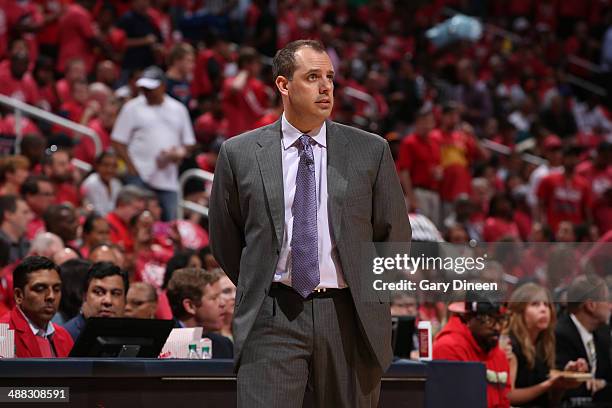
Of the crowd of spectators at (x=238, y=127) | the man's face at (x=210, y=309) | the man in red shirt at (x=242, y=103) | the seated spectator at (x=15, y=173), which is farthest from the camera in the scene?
the man in red shirt at (x=242, y=103)

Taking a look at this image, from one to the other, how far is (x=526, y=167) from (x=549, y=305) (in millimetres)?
9516

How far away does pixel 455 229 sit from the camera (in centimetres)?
1260

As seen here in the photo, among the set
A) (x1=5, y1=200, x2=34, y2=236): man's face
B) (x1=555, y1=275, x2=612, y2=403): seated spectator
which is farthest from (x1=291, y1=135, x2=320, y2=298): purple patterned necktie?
(x1=5, y1=200, x2=34, y2=236): man's face

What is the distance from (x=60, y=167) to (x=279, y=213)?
7.12 metres

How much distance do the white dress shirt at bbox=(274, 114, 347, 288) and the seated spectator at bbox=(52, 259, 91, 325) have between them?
3.45 meters

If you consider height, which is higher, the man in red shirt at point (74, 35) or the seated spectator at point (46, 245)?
the man in red shirt at point (74, 35)

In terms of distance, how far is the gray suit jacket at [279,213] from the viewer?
4418 millimetres

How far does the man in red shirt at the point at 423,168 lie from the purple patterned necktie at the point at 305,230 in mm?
9966

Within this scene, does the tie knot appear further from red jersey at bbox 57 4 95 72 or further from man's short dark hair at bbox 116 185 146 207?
red jersey at bbox 57 4 95 72

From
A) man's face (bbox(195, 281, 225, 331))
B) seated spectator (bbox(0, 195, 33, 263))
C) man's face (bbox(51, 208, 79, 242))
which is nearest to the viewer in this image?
man's face (bbox(195, 281, 225, 331))

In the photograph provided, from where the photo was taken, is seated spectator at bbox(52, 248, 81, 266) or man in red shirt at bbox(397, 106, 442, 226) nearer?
seated spectator at bbox(52, 248, 81, 266)

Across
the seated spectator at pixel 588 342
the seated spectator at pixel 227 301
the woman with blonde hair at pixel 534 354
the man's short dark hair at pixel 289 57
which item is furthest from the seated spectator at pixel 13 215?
the man's short dark hair at pixel 289 57

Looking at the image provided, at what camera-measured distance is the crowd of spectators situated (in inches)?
314

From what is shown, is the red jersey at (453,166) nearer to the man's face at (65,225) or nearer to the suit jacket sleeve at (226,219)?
the man's face at (65,225)
